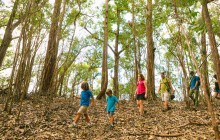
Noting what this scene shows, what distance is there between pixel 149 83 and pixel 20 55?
275 inches

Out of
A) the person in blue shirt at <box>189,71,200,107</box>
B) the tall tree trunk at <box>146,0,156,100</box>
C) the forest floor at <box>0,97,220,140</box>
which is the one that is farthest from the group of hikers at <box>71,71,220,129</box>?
the tall tree trunk at <box>146,0,156,100</box>

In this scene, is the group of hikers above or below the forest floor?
above

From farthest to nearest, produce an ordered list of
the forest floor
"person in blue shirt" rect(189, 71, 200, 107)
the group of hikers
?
"person in blue shirt" rect(189, 71, 200, 107)
the group of hikers
the forest floor

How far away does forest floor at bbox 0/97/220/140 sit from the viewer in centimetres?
563

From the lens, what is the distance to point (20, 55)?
6816mm

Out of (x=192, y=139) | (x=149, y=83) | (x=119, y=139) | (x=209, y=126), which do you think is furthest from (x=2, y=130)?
(x=149, y=83)

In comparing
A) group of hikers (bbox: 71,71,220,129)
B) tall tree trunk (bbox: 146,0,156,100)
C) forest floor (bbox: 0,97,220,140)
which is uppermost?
tall tree trunk (bbox: 146,0,156,100)

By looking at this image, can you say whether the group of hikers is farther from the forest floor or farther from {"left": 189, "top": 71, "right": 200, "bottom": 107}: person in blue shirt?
the forest floor

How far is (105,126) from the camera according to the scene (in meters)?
7.08

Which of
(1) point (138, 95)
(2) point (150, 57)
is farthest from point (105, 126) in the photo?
(2) point (150, 57)

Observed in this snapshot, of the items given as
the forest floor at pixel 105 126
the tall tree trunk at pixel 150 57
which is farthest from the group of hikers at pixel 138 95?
the tall tree trunk at pixel 150 57

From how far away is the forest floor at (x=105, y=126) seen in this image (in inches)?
222

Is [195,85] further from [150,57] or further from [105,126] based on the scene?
[105,126]

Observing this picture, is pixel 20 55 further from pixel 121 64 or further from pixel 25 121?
pixel 121 64
